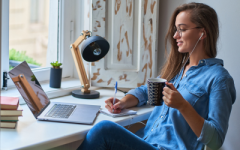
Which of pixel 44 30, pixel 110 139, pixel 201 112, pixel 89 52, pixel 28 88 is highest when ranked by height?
pixel 44 30

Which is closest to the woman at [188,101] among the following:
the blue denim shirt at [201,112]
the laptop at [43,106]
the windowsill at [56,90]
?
the blue denim shirt at [201,112]

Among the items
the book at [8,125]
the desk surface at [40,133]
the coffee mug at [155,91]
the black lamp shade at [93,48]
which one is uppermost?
the black lamp shade at [93,48]

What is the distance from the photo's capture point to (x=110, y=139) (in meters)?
1.08

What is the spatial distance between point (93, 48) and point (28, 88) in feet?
1.37

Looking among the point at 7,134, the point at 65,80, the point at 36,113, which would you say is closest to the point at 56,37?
the point at 65,80

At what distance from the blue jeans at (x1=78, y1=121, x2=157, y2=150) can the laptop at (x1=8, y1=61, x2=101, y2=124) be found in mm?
89

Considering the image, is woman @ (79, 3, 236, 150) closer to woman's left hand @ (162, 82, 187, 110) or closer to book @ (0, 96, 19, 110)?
woman's left hand @ (162, 82, 187, 110)

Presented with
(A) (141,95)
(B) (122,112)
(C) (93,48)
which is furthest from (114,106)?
(C) (93,48)

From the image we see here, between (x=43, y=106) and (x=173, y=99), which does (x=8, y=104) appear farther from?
(x=173, y=99)

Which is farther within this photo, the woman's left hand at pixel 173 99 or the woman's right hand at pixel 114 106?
the woman's right hand at pixel 114 106

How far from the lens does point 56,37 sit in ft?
6.18

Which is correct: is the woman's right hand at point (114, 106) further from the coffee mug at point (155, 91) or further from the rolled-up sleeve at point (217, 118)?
the rolled-up sleeve at point (217, 118)

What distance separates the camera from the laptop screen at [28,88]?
1135mm

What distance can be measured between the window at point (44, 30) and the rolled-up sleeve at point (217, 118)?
1.17 m
